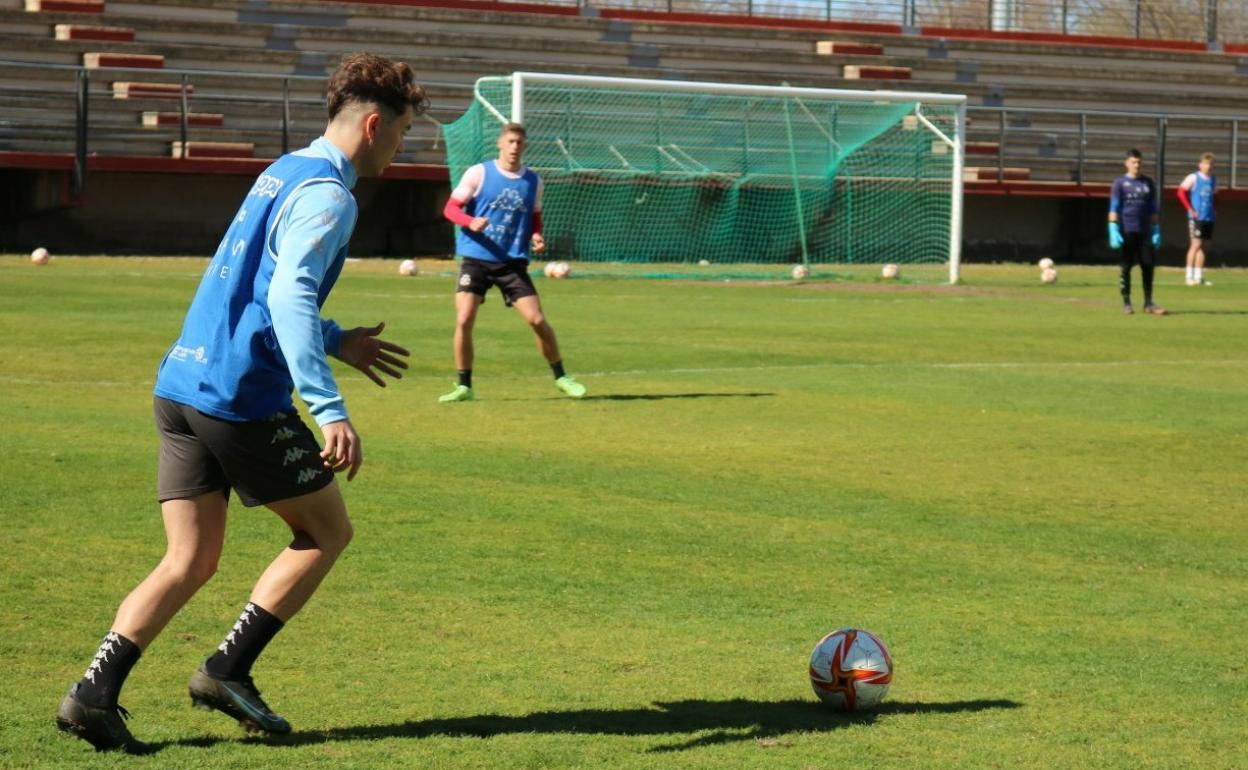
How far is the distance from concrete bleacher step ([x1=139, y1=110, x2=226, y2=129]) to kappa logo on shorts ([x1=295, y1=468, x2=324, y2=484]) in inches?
1058

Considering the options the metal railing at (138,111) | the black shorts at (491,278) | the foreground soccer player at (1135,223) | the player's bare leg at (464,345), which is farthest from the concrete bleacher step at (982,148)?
the player's bare leg at (464,345)

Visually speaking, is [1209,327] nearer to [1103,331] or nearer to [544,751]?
[1103,331]

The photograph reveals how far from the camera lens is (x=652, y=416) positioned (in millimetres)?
12250

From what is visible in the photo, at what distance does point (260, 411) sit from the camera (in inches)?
184

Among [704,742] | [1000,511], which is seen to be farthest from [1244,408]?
[704,742]

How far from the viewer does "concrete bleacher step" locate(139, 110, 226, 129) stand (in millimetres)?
30484

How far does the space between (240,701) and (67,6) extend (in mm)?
30044

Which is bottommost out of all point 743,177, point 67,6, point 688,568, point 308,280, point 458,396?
point 458,396

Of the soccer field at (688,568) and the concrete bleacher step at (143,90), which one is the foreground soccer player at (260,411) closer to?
the soccer field at (688,568)

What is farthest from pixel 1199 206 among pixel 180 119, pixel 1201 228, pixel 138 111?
pixel 138 111

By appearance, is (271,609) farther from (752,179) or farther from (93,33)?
(93,33)

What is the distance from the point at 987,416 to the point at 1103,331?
8045 mm

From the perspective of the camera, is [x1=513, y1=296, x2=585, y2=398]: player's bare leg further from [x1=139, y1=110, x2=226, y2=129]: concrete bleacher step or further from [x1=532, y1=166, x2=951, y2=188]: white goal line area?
[x1=139, y1=110, x2=226, y2=129]: concrete bleacher step

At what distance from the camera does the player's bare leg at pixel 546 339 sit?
13.0 metres
